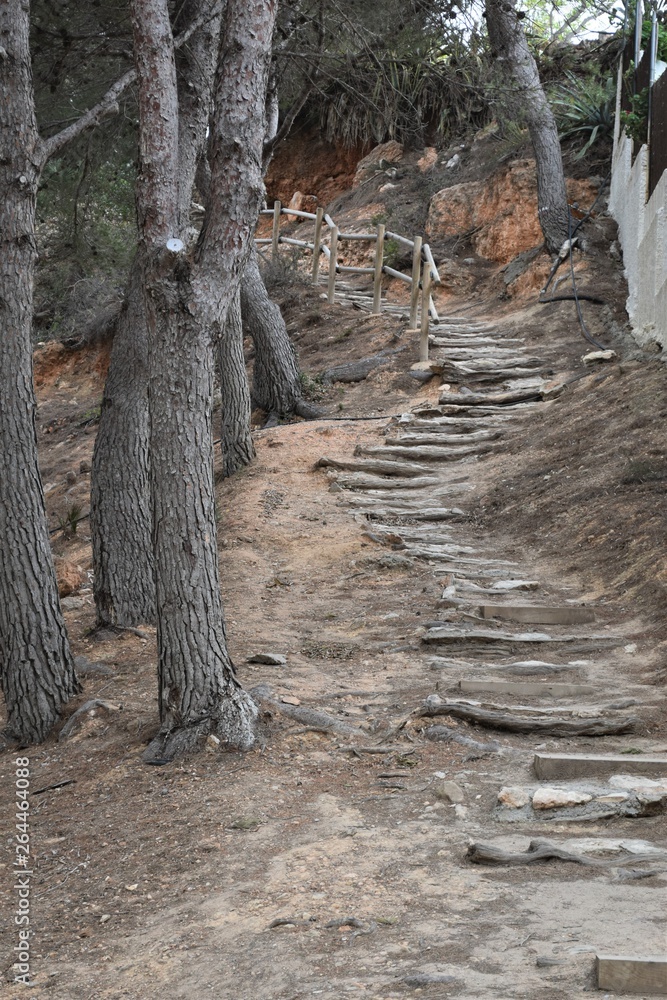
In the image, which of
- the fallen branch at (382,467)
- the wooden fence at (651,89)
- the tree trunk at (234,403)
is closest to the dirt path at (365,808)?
the fallen branch at (382,467)

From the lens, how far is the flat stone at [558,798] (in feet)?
13.8

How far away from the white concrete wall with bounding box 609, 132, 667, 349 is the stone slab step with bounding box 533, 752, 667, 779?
705 centimetres

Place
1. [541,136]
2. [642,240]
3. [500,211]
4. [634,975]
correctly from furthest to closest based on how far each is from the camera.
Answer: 1. [500,211]
2. [541,136]
3. [642,240]
4. [634,975]

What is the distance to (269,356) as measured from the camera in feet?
45.5

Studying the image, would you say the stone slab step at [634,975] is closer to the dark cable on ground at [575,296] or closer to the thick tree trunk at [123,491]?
the thick tree trunk at [123,491]

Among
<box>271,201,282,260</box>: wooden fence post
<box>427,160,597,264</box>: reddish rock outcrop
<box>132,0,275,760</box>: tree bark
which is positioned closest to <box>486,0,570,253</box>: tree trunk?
<box>427,160,597,264</box>: reddish rock outcrop

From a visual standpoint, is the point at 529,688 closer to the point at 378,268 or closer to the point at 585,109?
the point at 378,268

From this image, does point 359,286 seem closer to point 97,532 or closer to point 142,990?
point 97,532

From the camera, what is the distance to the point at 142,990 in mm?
3346

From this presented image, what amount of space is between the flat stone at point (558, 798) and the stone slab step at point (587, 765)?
11.4 inches

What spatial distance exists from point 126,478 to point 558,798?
4.60m

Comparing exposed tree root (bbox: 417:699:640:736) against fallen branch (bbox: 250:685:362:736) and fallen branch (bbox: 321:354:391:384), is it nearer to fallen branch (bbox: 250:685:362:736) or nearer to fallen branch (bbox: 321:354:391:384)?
fallen branch (bbox: 250:685:362:736)

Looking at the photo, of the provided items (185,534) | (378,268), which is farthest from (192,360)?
(378,268)

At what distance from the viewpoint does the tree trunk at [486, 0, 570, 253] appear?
52.9 ft
